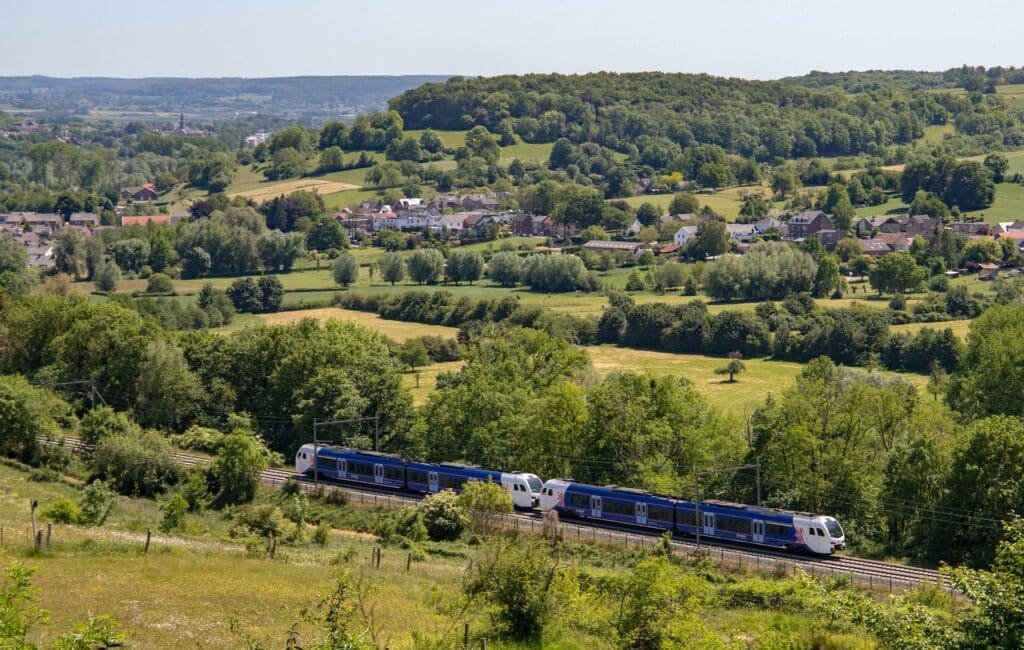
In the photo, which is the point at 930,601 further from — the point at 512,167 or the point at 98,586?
the point at 512,167

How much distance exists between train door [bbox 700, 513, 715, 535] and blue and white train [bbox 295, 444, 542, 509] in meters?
7.05

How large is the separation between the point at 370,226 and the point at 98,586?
429 feet

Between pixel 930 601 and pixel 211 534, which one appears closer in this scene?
pixel 930 601

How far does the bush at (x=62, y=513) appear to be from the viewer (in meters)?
39.7

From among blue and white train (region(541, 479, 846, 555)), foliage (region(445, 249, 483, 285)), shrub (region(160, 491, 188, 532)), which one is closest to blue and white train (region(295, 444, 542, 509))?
blue and white train (region(541, 479, 846, 555))

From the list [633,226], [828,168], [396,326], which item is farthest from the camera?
[828,168]

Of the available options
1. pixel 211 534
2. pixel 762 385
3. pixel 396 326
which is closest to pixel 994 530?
pixel 211 534

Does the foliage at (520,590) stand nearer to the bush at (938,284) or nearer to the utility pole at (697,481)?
the utility pole at (697,481)

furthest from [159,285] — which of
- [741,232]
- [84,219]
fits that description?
[741,232]

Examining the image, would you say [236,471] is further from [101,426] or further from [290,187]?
[290,187]

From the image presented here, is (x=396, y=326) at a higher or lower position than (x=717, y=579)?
lower

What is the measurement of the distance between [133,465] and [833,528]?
2669 centimetres

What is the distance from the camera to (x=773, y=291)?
108 meters

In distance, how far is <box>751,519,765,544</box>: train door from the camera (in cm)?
4316
